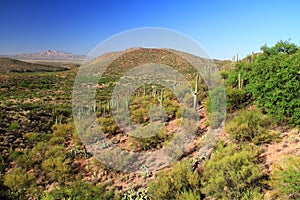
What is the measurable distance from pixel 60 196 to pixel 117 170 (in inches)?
159

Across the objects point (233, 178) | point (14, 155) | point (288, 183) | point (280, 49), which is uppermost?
point (280, 49)

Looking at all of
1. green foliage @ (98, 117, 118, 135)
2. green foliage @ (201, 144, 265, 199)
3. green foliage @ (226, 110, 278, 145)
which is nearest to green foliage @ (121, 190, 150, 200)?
green foliage @ (201, 144, 265, 199)

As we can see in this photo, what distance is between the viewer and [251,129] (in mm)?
11109

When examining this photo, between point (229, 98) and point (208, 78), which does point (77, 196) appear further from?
point (208, 78)

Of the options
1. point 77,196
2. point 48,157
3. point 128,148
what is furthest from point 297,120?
point 48,157

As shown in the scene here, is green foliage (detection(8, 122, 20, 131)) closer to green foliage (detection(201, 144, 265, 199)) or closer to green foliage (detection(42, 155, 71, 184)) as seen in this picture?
green foliage (detection(42, 155, 71, 184))

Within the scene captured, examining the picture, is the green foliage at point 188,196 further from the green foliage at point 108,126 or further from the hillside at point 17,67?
the hillside at point 17,67

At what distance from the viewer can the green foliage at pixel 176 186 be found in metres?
8.18

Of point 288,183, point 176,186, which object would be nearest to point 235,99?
point 176,186

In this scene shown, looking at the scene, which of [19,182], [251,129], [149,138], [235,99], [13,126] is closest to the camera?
[19,182]

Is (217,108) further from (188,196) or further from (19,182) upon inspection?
(19,182)

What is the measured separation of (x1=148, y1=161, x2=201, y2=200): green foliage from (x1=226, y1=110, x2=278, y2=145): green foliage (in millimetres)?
3587

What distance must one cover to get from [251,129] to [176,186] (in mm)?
5010

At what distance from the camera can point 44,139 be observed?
55.8ft
